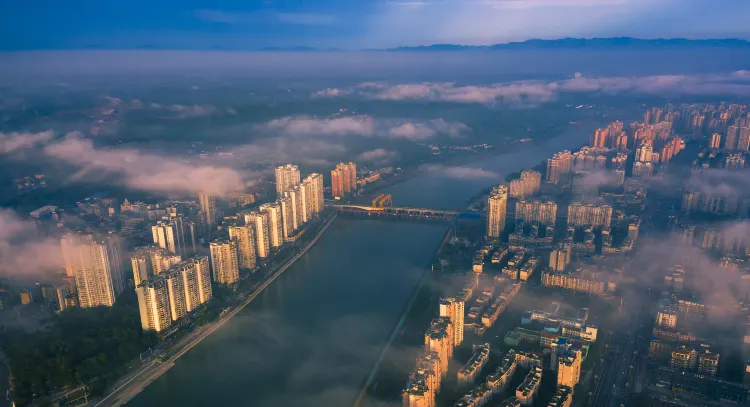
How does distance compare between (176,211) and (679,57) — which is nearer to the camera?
(176,211)

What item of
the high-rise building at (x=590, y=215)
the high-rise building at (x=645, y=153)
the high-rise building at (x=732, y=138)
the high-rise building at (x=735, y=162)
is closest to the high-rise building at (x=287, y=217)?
the high-rise building at (x=590, y=215)

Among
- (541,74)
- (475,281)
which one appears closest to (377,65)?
(541,74)

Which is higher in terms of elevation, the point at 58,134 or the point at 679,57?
the point at 679,57

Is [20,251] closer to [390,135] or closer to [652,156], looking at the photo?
[390,135]

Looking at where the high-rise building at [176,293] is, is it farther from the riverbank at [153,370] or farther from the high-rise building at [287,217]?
the high-rise building at [287,217]

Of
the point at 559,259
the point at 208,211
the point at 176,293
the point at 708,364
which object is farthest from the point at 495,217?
the point at 176,293

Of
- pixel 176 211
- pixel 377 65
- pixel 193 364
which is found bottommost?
pixel 193 364

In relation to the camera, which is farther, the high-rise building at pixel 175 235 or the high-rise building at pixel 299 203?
the high-rise building at pixel 299 203

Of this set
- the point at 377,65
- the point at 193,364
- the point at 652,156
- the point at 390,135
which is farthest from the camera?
the point at 377,65
